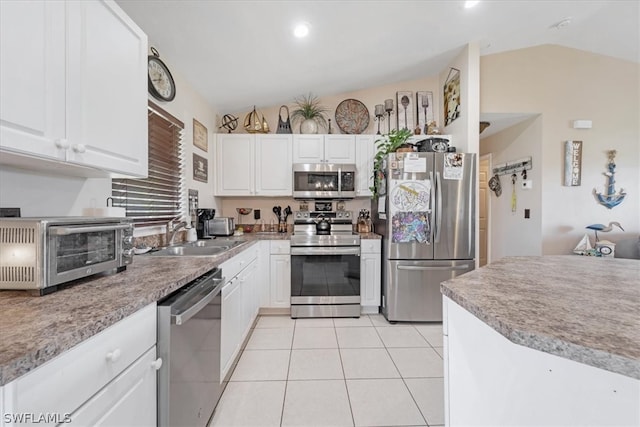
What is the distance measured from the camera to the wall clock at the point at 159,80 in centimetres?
186

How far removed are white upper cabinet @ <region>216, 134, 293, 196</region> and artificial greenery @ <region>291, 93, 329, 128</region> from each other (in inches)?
17.1

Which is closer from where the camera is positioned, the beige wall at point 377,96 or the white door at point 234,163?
the white door at point 234,163

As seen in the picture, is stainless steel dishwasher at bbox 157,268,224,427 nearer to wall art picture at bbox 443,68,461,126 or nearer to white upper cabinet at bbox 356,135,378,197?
white upper cabinet at bbox 356,135,378,197

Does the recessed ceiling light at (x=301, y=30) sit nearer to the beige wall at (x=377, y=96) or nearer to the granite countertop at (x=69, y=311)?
the beige wall at (x=377, y=96)

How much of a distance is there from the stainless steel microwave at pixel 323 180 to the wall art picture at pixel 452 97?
1345 millimetres

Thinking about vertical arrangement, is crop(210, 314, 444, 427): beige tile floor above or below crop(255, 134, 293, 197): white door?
below

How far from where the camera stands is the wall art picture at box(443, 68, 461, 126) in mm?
3098

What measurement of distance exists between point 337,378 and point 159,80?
8.08 ft

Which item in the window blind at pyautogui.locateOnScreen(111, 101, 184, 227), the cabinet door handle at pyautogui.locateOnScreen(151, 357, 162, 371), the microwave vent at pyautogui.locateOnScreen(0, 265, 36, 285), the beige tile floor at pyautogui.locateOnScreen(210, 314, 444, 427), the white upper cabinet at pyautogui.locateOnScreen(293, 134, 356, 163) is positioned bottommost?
the beige tile floor at pyautogui.locateOnScreen(210, 314, 444, 427)

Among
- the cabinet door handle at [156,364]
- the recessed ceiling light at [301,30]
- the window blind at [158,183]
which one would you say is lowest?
the cabinet door handle at [156,364]

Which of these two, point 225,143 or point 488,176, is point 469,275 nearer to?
point 225,143

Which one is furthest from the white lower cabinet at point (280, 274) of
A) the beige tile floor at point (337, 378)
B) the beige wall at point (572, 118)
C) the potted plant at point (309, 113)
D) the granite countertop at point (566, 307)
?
the beige wall at point (572, 118)

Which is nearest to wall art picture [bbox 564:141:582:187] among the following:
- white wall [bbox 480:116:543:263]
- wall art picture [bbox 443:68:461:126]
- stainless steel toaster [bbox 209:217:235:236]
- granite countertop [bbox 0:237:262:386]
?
white wall [bbox 480:116:543:263]

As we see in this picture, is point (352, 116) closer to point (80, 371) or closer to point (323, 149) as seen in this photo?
point (323, 149)
